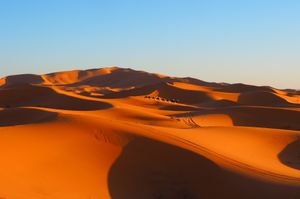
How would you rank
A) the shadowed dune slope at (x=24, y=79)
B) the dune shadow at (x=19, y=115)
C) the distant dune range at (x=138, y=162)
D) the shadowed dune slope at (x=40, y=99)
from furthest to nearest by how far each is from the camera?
the shadowed dune slope at (x=24, y=79) → the shadowed dune slope at (x=40, y=99) → the dune shadow at (x=19, y=115) → the distant dune range at (x=138, y=162)

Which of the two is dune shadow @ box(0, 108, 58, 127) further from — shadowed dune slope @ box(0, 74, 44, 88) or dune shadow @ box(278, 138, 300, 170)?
shadowed dune slope @ box(0, 74, 44, 88)

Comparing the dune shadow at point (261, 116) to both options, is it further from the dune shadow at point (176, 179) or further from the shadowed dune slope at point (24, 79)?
the shadowed dune slope at point (24, 79)

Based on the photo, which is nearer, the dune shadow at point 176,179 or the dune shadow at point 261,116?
the dune shadow at point 176,179

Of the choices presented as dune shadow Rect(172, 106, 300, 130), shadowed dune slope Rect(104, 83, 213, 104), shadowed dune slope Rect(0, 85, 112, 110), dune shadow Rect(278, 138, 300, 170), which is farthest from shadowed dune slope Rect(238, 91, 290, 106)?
dune shadow Rect(278, 138, 300, 170)

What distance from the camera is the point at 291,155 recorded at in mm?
12289

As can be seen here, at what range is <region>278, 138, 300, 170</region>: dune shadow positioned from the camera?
36.5 ft

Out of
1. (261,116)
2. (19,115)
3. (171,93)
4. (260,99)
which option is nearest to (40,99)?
(171,93)

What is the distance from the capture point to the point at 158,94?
33.8 metres

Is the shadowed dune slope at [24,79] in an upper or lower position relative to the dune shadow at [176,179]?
lower

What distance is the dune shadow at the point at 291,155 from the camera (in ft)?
36.5

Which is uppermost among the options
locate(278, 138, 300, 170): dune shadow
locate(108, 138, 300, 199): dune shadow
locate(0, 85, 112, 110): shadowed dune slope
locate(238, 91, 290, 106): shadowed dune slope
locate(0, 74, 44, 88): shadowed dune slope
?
locate(108, 138, 300, 199): dune shadow

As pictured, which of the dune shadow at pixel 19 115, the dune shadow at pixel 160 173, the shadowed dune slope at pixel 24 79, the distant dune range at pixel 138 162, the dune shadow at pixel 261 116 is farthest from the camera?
the shadowed dune slope at pixel 24 79

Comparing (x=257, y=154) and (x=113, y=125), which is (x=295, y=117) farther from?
(x=113, y=125)

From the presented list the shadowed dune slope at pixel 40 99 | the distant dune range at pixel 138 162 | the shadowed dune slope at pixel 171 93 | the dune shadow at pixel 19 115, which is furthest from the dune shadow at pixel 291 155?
the shadowed dune slope at pixel 171 93
